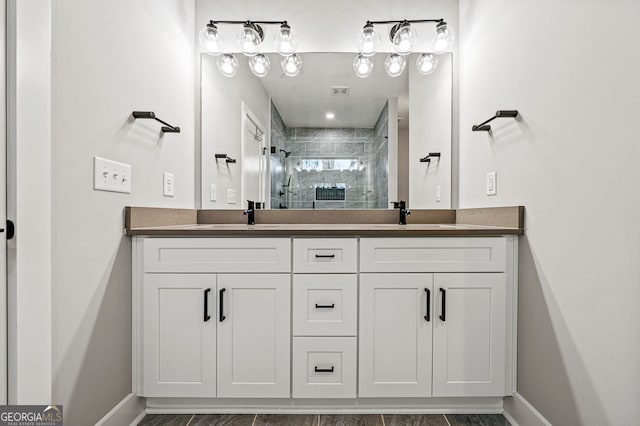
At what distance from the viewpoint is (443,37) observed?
A: 6.12ft

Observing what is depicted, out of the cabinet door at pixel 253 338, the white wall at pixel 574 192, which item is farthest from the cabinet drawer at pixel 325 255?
the white wall at pixel 574 192

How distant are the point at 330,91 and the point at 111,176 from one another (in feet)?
4.35

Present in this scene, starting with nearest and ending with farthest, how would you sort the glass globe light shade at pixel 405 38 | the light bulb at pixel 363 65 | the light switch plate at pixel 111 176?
the light switch plate at pixel 111 176 < the glass globe light shade at pixel 405 38 < the light bulb at pixel 363 65

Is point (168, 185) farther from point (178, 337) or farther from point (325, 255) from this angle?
point (325, 255)

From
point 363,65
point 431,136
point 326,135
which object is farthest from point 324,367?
point 363,65

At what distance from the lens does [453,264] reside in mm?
1369

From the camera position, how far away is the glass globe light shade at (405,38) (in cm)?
184

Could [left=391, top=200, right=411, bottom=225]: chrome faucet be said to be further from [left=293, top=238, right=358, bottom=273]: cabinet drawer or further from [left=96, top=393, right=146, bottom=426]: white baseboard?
[left=96, top=393, right=146, bottom=426]: white baseboard

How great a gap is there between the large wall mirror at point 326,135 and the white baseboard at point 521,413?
1.06 m

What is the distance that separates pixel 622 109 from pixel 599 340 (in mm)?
693

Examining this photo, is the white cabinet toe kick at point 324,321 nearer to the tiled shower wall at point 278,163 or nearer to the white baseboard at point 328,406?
the white baseboard at point 328,406

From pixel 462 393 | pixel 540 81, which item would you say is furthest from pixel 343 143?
pixel 462 393

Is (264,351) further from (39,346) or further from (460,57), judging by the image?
(460,57)

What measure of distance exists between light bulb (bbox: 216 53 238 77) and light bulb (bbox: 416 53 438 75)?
1.14 m
